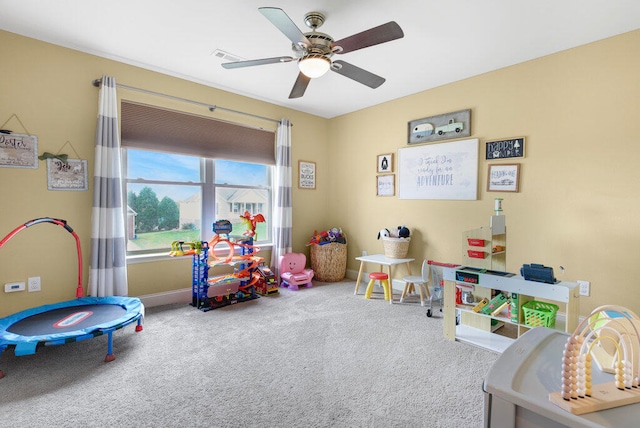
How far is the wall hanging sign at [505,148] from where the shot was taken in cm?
307

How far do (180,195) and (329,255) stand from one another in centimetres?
212

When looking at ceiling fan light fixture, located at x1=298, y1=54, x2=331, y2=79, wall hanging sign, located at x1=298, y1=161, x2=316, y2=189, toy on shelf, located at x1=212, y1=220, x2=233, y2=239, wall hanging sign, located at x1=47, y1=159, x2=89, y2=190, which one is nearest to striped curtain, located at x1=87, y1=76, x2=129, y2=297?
wall hanging sign, located at x1=47, y1=159, x2=89, y2=190

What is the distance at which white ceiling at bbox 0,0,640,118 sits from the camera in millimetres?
2238

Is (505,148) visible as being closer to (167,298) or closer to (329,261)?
(329,261)

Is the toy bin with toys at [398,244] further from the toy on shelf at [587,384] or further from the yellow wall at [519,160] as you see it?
the toy on shelf at [587,384]

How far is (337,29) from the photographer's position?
100 inches

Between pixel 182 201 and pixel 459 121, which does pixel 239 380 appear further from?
pixel 459 121

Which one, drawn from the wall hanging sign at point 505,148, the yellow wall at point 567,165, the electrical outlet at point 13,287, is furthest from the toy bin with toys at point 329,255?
the electrical outlet at point 13,287

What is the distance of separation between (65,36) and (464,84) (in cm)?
390

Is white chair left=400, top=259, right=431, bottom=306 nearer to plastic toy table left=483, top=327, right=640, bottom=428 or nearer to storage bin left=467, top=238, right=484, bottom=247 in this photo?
storage bin left=467, top=238, right=484, bottom=247

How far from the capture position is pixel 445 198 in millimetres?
3637

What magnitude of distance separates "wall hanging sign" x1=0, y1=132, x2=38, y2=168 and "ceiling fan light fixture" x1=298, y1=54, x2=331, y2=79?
248 centimetres

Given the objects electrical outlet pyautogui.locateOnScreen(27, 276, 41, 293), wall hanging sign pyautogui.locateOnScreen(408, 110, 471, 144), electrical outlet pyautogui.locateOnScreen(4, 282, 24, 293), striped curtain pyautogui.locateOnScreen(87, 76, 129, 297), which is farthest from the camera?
wall hanging sign pyautogui.locateOnScreen(408, 110, 471, 144)

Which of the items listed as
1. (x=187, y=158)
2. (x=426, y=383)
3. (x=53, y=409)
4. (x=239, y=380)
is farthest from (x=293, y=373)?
(x=187, y=158)
